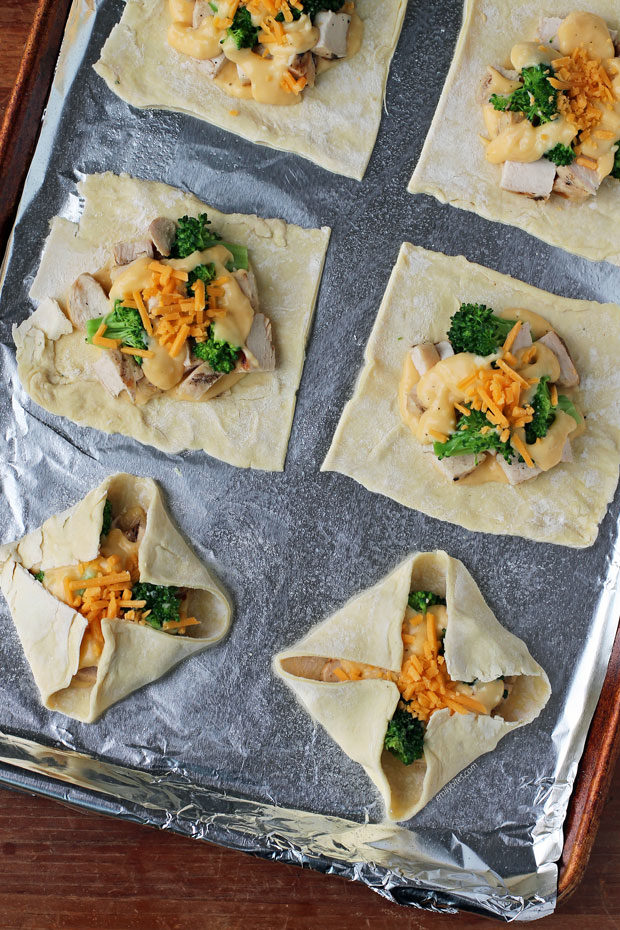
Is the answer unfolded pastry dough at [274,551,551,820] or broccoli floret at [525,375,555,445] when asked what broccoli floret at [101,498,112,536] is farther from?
broccoli floret at [525,375,555,445]

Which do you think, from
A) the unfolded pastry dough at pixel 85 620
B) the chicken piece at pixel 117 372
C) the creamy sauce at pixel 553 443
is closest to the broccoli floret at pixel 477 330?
the creamy sauce at pixel 553 443

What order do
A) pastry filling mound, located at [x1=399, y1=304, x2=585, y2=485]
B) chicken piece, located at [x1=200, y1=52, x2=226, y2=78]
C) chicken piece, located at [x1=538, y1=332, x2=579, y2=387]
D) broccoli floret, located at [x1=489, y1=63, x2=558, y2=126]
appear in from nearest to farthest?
1. pastry filling mound, located at [x1=399, y1=304, x2=585, y2=485]
2. broccoli floret, located at [x1=489, y1=63, x2=558, y2=126]
3. chicken piece, located at [x1=538, y1=332, x2=579, y2=387]
4. chicken piece, located at [x1=200, y1=52, x2=226, y2=78]

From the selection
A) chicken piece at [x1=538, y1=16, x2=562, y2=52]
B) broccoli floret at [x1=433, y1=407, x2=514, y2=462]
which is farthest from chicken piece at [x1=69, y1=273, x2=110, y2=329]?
chicken piece at [x1=538, y1=16, x2=562, y2=52]

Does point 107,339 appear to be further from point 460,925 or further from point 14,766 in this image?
point 460,925

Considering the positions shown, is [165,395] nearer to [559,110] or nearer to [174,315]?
[174,315]

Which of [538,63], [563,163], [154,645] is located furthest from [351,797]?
[538,63]

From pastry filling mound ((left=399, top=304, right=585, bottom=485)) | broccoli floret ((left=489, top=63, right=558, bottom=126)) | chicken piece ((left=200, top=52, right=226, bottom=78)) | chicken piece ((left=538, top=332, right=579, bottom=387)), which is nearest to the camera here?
pastry filling mound ((left=399, top=304, right=585, bottom=485))
